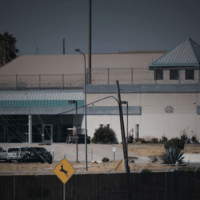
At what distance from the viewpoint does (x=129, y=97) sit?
46.1 m

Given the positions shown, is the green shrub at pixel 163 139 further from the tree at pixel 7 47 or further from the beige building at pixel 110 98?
the tree at pixel 7 47

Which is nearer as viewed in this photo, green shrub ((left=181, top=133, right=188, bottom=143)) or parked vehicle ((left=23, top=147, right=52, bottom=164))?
parked vehicle ((left=23, top=147, right=52, bottom=164))

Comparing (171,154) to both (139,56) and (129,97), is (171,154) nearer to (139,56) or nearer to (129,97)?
(129,97)

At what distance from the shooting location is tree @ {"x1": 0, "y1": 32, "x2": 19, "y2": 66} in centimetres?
7819

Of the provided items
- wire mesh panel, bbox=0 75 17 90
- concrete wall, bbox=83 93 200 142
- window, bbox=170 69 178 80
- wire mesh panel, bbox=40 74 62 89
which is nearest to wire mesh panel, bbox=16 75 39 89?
wire mesh panel, bbox=0 75 17 90

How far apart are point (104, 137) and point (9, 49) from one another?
43679 mm

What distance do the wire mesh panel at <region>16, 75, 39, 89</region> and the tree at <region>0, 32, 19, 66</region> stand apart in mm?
28539

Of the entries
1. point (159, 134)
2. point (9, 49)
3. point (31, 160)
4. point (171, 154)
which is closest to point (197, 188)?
point (171, 154)

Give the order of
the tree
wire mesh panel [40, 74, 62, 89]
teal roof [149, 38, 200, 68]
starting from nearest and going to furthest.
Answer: teal roof [149, 38, 200, 68], wire mesh panel [40, 74, 62, 89], the tree

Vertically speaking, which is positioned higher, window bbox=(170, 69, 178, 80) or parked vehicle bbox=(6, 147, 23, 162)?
window bbox=(170, 69, 178, 80)

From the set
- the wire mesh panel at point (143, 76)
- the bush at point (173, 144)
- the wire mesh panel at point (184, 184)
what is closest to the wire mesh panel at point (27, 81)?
the wire mesh panel at point (143, 76)

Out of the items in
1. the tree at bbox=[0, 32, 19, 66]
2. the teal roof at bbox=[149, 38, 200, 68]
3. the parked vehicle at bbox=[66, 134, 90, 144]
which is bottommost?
the parked vehicle at bbox=[66, 134, 90, 144]

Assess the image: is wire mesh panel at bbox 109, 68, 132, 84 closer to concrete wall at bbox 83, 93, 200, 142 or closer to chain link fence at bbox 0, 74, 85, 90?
concrete wall at bbox 83, 93, 200, 142

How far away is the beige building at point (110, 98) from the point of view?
45469mm
